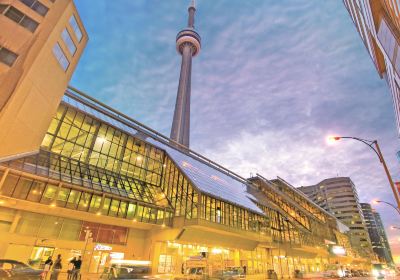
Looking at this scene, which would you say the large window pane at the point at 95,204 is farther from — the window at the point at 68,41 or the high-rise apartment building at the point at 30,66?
the window at the point at 68,41

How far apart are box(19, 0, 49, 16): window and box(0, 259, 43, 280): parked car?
68.6 feet

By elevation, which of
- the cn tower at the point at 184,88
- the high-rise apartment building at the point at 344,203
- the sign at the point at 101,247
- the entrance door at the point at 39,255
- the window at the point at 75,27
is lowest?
the entrance door at the point at 39,255

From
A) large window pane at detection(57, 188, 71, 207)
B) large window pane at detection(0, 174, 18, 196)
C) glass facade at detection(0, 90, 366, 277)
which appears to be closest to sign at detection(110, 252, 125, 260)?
glass facade at detection(0, 90, 366, 277)

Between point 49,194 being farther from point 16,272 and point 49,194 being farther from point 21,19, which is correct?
point 21,19

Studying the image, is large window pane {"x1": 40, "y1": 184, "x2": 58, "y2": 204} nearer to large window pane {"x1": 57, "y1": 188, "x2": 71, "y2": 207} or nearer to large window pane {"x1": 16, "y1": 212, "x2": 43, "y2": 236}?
large window pane {"x1": 57, "y1": 188, "x2": 71, "y2": 207}

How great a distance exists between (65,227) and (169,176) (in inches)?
640

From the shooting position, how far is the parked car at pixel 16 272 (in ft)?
45.6

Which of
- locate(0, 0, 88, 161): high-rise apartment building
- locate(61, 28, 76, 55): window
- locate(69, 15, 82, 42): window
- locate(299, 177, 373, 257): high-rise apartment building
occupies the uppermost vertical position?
locate(299, 177, 373, 257): high-rise apartment building

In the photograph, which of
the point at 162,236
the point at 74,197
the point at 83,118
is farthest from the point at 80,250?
the point at 83,118

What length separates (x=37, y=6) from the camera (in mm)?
21906

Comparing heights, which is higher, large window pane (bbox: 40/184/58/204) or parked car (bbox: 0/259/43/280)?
large window pane (bbox: 40/184/58/204)

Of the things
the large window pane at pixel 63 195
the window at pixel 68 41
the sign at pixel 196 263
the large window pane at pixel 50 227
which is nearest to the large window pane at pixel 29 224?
the large window pane at pixel 50 227

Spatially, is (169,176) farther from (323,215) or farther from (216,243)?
(323,215)

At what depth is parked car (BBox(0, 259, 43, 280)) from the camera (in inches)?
547
